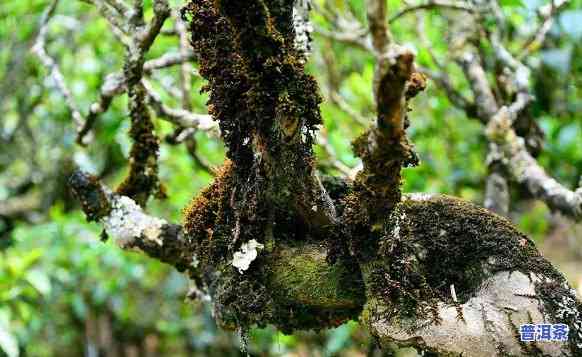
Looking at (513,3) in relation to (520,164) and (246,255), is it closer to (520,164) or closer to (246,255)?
(520,164)

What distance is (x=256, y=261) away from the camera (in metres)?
1.22

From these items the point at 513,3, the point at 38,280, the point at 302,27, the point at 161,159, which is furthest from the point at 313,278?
the point at 161,159

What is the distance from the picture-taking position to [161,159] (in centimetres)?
358

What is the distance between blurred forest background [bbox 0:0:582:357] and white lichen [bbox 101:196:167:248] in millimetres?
524

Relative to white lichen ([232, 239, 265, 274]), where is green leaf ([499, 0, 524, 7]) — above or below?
above

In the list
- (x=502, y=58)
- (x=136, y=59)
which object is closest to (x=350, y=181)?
(x=136, y=59)

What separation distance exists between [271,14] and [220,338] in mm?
3662

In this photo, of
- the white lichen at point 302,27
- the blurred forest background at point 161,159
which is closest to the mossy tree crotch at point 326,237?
the white lichen at point 302,27

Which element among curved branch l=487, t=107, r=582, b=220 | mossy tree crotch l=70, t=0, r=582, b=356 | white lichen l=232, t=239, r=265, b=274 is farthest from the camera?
curved branch l=487, t=107, r=582, b=220

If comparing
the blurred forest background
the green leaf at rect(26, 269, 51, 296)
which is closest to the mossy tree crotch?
the blurred forest background

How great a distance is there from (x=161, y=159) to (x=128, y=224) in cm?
208

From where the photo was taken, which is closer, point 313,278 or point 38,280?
point 313,278

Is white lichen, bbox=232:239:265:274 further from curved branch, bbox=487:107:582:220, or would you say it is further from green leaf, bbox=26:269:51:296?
green leaf, bbox=26:269:51:296

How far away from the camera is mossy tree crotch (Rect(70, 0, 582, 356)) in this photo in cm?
107
